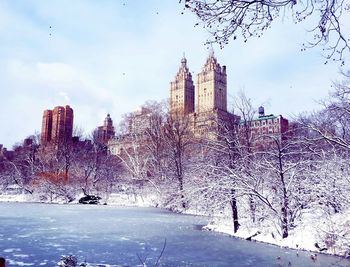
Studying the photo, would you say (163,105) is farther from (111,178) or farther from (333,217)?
(333,217)

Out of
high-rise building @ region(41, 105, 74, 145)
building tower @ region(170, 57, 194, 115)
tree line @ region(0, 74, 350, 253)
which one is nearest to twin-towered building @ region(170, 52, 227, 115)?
building tower @ region(170, 57, 194, 115)

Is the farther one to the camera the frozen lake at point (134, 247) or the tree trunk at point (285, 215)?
the tree trunk at point (285, 215)

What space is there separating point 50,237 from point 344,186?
12.3 meters

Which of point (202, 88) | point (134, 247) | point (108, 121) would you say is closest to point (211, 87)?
point (202, 88)

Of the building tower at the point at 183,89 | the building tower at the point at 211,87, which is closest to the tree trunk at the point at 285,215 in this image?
the building tower at the point at 211,87

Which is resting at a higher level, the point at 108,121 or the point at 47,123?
the point at 108,121

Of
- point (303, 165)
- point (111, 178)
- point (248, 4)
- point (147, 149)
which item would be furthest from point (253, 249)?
point (111, 178)

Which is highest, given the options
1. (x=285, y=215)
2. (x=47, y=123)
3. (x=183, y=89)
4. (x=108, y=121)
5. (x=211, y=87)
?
(x=183, y=89)

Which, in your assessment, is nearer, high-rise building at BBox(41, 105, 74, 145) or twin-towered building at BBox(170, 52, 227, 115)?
high-rise building at BBox(41, 105, 74, 145)

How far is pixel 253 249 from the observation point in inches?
548

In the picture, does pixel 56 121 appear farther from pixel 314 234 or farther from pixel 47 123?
pixel 314 234

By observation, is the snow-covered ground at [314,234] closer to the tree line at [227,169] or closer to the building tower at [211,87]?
the tree line at [227,169]

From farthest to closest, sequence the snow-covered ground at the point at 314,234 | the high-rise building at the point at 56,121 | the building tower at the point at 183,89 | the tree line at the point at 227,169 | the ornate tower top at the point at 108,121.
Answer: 1. the building tower at the point at 183,89
2. the ornate tower top at the point at 108,121
3. the high-rise building at the point at 56,121
4. the tree line at the point at 227,169
5. the snow-covered ground at the point at 314,234

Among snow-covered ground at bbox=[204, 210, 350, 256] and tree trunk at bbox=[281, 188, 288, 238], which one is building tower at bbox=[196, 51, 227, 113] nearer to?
snow-covered ground at bbox=[204, 210, 350, 256]
